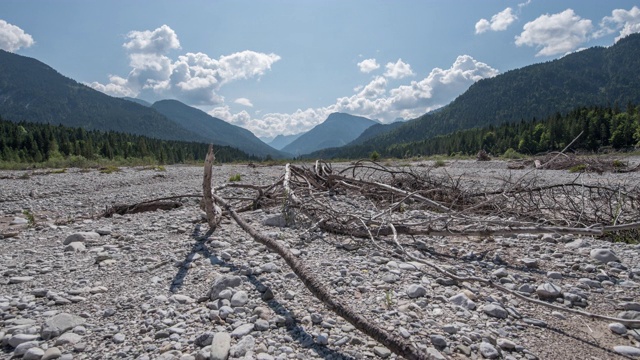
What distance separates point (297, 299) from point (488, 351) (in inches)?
64.3

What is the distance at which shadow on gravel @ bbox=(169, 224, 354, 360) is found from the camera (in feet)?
7.81

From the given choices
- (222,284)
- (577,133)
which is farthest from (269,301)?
(577,133)

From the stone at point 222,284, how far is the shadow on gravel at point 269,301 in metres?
0.17

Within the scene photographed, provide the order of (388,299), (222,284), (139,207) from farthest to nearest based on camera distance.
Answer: (139,207) < (222,284) < (388,299)

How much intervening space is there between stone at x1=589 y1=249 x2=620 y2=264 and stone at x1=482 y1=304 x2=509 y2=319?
2.09 m

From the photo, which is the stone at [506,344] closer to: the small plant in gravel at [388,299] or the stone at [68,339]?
the small plant in gravel at [388,299]

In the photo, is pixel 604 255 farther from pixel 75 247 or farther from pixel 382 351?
pixel 75 247

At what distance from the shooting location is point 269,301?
313 cm

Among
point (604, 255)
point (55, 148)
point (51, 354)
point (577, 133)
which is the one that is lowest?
point (51, 354)

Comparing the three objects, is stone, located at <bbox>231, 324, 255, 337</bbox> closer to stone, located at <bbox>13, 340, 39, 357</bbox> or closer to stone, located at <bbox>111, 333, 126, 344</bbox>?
stone, located at <bbox>111, 333, 126, 344</bbox>

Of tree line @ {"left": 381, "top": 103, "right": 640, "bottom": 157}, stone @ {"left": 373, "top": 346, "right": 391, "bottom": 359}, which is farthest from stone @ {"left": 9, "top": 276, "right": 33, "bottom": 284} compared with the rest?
tree line @ {"left": 381, "top": 103, "right": 640, "bottom": 157}

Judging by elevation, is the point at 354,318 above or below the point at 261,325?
above

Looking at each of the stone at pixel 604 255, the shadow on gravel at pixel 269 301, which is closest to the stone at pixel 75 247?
the shadow on gravel at pixel 269 301

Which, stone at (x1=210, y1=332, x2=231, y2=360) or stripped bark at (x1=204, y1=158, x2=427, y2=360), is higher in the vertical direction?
stripped bark at (x1=204, y1=158, x2=427, y2=360)
